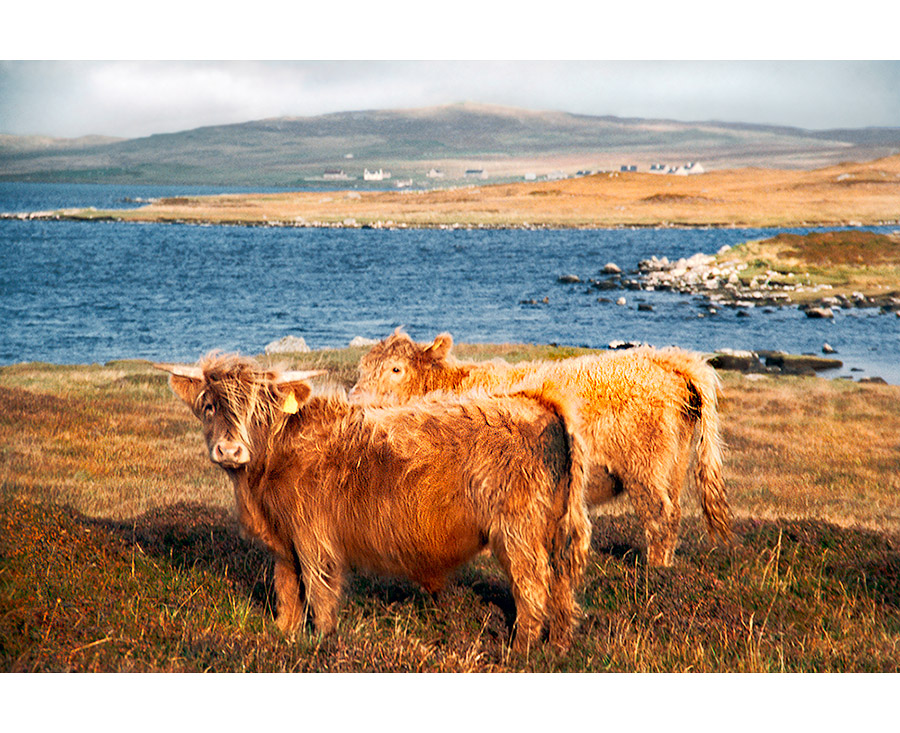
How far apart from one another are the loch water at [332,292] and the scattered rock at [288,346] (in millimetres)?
282

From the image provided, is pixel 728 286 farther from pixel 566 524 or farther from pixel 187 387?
pixel 187 387

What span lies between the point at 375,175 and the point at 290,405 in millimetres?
8126

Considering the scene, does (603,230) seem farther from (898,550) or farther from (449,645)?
(449,645)

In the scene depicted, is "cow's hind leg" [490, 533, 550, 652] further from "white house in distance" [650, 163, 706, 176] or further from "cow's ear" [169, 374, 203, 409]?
"white house in distance" [650, 163, 706, 176]

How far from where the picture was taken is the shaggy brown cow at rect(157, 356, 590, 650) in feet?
12.9

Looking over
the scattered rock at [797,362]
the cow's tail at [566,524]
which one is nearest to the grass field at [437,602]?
the cow's tail at [566,524]

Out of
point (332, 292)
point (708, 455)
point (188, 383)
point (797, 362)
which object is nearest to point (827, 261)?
point (797, 362)

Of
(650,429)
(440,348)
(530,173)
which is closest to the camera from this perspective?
(650,429)

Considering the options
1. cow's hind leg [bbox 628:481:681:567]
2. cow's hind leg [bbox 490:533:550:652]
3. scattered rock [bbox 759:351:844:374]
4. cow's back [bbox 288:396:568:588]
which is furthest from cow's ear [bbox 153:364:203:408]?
scattered rock [bbox 759:351:844:374]

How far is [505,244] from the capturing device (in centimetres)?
1920

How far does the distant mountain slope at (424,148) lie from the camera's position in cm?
920

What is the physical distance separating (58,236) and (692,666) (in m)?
13.2

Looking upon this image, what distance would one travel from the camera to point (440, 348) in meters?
5.98

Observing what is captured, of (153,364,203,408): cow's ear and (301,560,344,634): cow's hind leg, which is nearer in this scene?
(153,364,203,408): cow's ear
